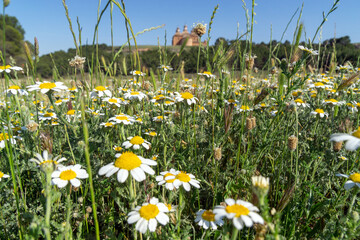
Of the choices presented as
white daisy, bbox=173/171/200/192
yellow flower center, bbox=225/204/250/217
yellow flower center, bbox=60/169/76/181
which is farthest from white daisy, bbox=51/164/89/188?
yellow flower center, bbox=225/204/250/217

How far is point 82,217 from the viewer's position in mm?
1601

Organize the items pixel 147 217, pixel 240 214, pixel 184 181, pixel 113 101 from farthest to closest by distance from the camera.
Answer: pixel 113 101, pixel 184 181, pixel 147 217, pixel 240 214

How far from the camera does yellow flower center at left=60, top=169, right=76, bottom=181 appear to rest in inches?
46.4

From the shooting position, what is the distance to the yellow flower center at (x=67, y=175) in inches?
46.4

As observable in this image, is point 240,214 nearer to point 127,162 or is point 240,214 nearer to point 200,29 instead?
point 127,162

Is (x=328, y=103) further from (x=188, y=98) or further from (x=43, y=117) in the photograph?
(x=43, y=117)

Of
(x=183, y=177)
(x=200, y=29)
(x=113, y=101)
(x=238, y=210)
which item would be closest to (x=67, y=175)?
(x=183, y=177)

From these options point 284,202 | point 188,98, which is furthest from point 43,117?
point 284,202

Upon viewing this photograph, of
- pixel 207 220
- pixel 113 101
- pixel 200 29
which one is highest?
pixel 200 29

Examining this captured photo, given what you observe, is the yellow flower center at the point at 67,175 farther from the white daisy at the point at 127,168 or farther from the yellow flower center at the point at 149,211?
the yellow flower center at the point at 149,211

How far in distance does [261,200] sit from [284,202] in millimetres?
698

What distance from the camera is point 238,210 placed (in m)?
0.89

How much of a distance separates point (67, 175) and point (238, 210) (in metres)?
0.84

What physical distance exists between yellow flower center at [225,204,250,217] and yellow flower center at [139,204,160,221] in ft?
1.04
